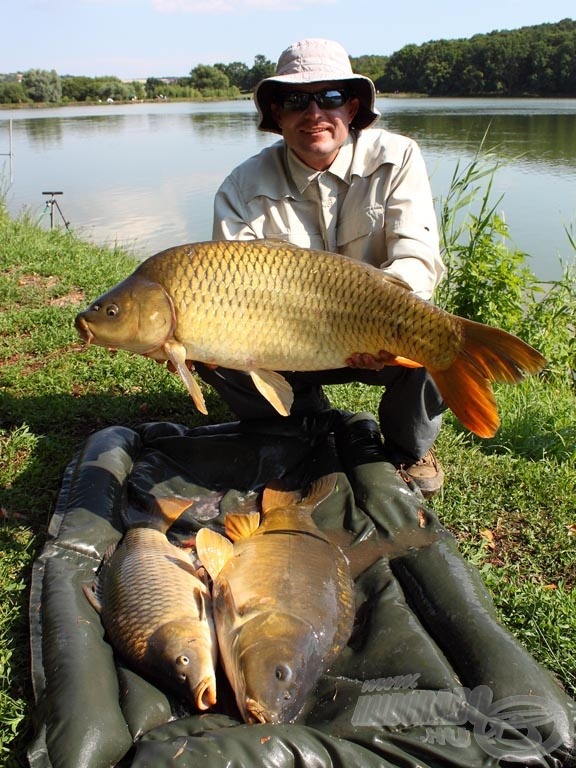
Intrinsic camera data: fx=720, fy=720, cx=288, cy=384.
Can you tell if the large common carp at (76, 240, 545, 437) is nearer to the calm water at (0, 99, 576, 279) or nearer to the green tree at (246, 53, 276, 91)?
the calm water at (0, 99, 576, 279)

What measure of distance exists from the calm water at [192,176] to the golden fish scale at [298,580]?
229 cm

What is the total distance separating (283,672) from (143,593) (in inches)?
15.7

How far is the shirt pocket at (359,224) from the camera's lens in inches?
92.4

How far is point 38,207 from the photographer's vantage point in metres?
8.41

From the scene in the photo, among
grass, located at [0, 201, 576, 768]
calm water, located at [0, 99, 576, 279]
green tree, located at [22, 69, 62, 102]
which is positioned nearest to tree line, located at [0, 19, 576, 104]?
green tree, located at [22, 69, 62, 102]

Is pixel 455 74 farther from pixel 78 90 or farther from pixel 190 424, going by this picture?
pixel 190 424

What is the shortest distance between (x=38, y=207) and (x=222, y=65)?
63.0 meters

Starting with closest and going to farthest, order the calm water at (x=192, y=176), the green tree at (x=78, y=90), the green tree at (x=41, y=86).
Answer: the calm water at (x=192, y=176) < the green tree at (x=41, y=86) < the green tree at (x=78, y=90)

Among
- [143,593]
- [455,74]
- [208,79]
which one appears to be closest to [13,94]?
[208,79]

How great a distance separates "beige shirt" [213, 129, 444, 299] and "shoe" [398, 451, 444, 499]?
0.57 m

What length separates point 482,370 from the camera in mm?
1755

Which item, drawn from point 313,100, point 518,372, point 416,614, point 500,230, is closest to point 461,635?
point 416,614

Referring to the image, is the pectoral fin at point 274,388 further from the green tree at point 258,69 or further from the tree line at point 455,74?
the green tree at point 258,69

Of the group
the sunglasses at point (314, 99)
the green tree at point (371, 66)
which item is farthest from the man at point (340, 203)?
the green tree at point (371, 66)
